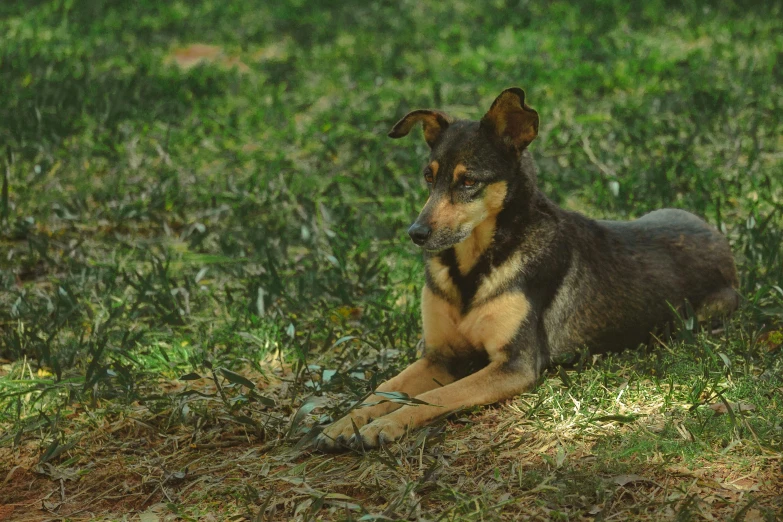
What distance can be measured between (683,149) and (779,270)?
235 centimetres

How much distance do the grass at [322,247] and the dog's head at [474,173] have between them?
32.3 inches

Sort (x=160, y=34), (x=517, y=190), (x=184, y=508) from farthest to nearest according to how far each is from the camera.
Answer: (x=160, y=34) → (x=517, y=190) → (x=184, y=508)

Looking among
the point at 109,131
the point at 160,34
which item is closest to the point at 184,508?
the point at 109,131

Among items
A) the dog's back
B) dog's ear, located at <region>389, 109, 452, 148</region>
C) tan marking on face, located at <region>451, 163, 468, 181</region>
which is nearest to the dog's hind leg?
the dog's back

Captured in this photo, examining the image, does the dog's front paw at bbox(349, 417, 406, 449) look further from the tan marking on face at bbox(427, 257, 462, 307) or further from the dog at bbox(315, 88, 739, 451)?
the tan marking on face at bbox(427, 257, 462, 307)

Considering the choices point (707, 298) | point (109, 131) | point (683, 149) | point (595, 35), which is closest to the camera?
point (707, 298)

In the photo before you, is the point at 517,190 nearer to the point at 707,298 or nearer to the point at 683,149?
the point at 707,298

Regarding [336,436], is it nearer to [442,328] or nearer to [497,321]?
[442,328]

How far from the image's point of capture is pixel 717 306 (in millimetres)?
5246

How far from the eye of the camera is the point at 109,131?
27.4ft

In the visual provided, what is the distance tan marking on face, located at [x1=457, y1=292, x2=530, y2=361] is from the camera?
4555 millimetres

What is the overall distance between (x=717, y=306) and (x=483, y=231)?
1.48m

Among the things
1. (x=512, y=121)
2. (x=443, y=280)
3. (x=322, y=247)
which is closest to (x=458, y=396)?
(x=443, y=280)

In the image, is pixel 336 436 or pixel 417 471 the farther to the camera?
pixel 336 436
